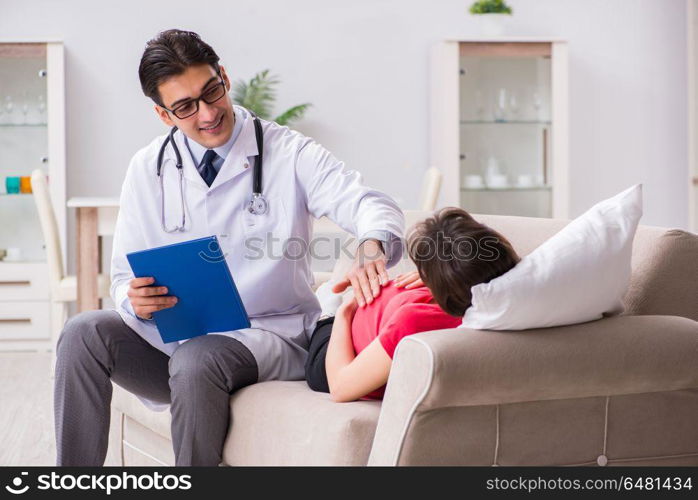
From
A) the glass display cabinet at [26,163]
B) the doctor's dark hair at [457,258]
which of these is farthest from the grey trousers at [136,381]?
the glass display cabinet at [26,163]

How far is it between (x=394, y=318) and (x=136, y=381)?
0.67 m

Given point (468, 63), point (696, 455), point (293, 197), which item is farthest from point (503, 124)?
point (696, 455)

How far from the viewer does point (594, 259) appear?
5.07 feet

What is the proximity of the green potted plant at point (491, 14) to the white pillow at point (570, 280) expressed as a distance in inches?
141

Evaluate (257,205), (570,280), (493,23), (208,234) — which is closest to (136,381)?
(208,234)

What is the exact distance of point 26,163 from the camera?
480 centimetres

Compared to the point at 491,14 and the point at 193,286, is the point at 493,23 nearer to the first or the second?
the point at 491,14

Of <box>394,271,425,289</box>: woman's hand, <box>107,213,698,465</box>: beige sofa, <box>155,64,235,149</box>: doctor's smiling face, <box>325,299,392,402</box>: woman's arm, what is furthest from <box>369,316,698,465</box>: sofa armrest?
<box>155,64,235,149</box>: doctor's smiling face

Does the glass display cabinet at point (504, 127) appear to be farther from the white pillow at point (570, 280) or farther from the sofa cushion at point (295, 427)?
the white pillow at point (570, 280)
